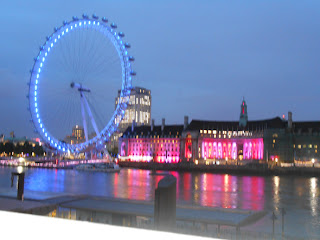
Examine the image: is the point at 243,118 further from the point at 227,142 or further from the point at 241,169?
the point at 241,169

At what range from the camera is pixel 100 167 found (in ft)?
198

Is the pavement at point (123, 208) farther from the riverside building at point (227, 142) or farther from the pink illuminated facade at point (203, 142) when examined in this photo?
the pink illuminated facade at point (203, 142)

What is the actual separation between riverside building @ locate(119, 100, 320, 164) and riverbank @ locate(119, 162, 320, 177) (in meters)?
7.43

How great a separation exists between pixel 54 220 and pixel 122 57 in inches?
1266

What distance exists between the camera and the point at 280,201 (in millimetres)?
24359

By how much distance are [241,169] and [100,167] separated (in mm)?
21938

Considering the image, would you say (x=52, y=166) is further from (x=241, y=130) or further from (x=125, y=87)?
(x=241, y=130)

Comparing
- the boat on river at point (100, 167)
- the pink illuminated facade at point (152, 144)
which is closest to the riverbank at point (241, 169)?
the boat on river at point (100, 167)

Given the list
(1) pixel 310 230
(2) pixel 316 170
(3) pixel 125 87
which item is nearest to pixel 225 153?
(2) pixel 316 170

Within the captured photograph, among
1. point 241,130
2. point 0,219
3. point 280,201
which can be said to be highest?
point 241,130

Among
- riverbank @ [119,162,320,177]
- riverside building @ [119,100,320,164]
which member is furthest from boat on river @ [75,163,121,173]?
riverside building @ [119,100,320,164]

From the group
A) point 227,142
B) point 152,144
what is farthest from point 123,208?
point 152,144

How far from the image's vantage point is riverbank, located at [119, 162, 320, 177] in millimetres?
54812

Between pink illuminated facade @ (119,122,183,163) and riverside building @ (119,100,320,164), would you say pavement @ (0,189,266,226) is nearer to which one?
riverside building @ (119,100,320,164)
